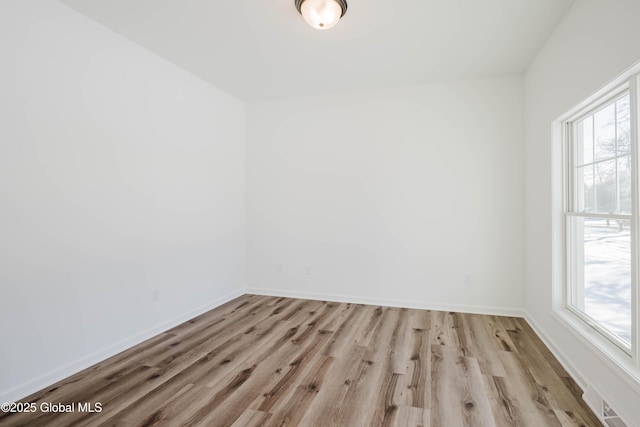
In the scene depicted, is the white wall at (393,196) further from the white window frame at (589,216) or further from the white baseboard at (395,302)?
the white window frame at (589,216)

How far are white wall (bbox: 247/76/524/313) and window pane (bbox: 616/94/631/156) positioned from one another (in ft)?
5.41

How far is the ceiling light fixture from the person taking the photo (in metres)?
2.18

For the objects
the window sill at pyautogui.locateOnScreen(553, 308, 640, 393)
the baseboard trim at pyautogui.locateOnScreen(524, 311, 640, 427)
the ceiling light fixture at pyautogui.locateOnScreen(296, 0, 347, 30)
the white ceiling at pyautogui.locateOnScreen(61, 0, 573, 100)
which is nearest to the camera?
the window sill at pyautogui.locateOnScreen(553, 308, 640, 393)

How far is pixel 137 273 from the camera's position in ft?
9.54

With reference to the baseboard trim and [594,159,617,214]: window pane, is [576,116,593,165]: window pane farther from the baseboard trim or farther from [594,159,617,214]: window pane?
the baseboard trim

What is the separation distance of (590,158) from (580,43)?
82cm

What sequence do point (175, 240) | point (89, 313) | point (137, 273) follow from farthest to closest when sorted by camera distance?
1. point (175, 240)
2. point (137, 273)
3. point (89, 313)

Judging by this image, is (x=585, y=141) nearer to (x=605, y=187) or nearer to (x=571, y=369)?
(x=605, y=187)

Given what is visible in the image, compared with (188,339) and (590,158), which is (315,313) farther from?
(590,158)

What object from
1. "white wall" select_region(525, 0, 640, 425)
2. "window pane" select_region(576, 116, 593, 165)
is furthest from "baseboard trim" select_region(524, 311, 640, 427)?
"window pane" select_region(576, 116, 593, 165)

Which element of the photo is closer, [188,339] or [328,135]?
[188,339]

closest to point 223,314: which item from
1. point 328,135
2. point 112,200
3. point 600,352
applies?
point 112,200

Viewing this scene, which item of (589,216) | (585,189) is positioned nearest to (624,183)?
(589,216)

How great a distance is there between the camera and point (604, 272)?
2078mm
